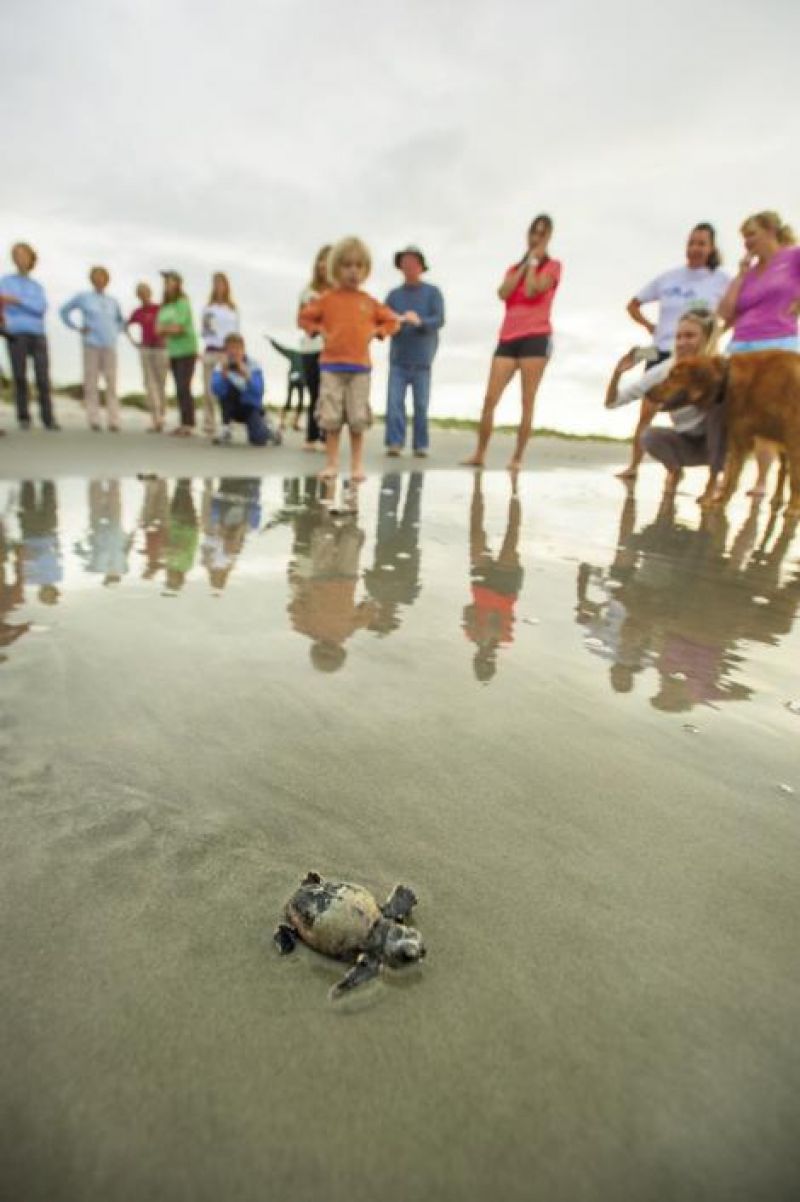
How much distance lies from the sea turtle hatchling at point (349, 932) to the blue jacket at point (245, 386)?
8.62 meters

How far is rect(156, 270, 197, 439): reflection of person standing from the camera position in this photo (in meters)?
8.35

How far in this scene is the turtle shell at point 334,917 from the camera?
2.52ft

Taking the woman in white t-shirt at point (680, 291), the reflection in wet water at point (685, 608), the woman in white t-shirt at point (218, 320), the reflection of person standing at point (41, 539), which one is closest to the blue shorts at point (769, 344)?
the woman in white t-shirt at point (680, 291)

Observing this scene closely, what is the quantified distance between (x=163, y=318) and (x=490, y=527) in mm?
6583

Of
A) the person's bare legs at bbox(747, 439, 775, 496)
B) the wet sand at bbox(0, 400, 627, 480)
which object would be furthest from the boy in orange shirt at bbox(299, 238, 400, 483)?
the person's bare legs at bbox(747, 439, 775, 496)

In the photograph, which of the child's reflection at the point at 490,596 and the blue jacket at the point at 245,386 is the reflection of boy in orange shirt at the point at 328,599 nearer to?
the child's reflection at the point at 490,596

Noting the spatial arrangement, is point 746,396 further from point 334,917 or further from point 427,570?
point 334,917

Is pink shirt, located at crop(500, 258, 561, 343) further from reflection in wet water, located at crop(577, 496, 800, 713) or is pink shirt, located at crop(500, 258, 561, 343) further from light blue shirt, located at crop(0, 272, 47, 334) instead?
light blue shirt, located at crop(0, 272, 47, 334)

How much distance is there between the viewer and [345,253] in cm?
506

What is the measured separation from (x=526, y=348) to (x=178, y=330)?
14.6ft

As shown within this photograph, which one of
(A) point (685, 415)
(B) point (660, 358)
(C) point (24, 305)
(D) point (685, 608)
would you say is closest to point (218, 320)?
(C) point (24, 305)

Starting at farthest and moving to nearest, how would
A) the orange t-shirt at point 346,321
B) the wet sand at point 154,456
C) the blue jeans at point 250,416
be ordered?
the blue jeans at point 250,416 < the wet sand at point 154,456 < the orange t-shirt at point 346,321

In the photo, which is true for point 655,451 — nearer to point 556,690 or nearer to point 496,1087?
point 556,690

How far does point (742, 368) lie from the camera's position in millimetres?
4891
